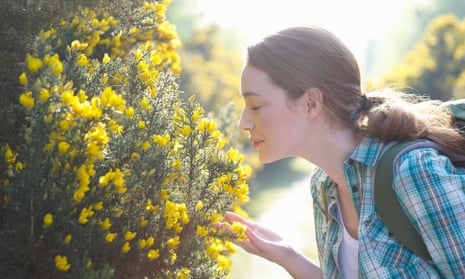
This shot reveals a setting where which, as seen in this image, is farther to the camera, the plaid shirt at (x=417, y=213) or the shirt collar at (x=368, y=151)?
the shirt collar at (x=368, y=151)

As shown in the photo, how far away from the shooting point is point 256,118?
260 centimetres

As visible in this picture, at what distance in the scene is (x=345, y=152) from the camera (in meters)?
2.67

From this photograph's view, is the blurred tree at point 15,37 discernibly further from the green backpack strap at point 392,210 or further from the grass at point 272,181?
the grass at point 272,181

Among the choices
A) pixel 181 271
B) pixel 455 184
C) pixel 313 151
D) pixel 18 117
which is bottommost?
pixel 181 271

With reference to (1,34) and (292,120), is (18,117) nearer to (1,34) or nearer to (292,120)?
(1,34)

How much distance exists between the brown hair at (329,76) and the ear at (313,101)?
18mm

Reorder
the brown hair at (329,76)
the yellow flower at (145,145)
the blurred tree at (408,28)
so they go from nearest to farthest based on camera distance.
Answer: the yellow flower at (145,145) → the brown hair at (329,76) → the blurred tree at (408,28)

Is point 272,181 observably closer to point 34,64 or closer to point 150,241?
point 150,241

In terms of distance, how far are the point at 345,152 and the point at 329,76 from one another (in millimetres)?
343

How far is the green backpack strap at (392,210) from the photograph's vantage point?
2.24 meters

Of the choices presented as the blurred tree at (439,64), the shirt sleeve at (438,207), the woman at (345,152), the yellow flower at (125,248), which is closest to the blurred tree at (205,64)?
the blurred tree at (439,64)

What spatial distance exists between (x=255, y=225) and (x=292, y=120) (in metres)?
0.57

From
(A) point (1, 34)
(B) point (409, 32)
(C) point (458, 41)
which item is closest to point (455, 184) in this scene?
(A) point (1, 34)

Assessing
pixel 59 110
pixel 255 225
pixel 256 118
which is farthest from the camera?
pixel 255 225
